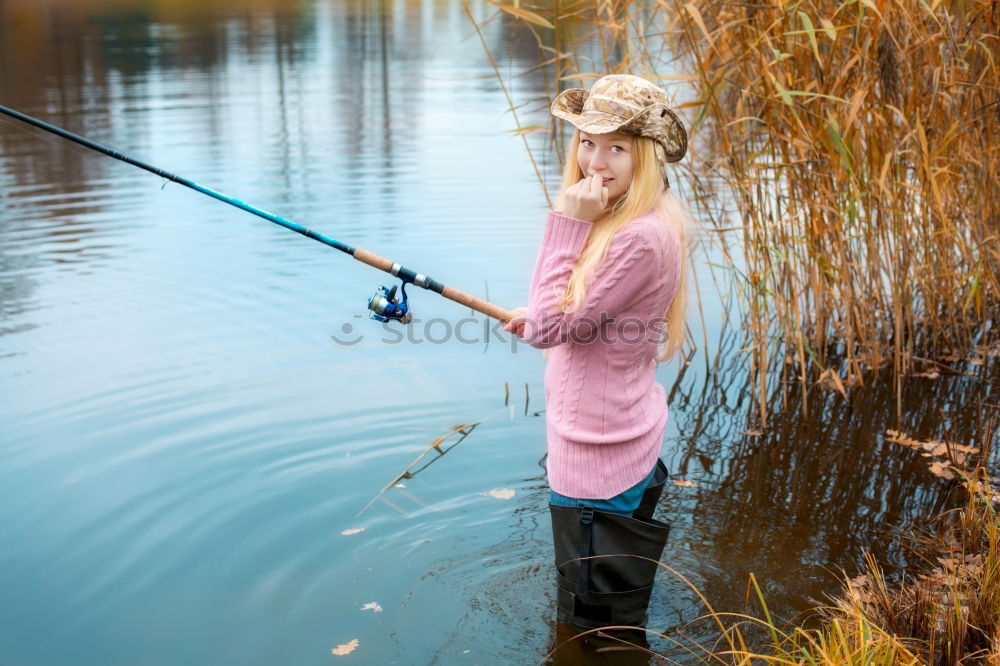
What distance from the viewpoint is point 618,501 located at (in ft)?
8.02

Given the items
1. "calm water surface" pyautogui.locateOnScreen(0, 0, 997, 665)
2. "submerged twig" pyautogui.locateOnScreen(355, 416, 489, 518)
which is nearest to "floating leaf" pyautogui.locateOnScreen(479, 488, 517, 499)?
"calm water surface" pyautogui.locateOnScreen(0, 0, 997, 665)

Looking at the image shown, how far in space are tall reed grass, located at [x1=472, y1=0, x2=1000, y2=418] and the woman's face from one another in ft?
4.96

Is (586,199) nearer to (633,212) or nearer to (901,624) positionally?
(633,212)

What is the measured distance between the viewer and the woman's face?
7.34 feet

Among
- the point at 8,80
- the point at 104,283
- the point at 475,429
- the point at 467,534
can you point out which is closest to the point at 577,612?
the point at 467,534

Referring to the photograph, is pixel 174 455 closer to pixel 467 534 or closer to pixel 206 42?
pixel 467 534

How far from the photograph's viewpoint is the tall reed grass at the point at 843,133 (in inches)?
150

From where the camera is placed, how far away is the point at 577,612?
258 cm

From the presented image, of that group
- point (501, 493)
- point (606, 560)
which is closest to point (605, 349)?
point (606, 560)

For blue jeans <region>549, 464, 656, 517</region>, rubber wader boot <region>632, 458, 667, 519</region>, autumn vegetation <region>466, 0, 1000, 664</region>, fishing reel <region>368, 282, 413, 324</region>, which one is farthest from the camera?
autumn vegetation <region>466, 0, 1000, 664</region>

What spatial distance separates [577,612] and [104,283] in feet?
15.0

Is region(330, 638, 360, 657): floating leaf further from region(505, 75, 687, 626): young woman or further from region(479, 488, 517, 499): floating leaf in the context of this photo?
region(479, 488, 517, 499): floating leaf

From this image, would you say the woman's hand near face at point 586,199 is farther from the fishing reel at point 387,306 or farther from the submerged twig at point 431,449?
the submerged twig at point 431,449

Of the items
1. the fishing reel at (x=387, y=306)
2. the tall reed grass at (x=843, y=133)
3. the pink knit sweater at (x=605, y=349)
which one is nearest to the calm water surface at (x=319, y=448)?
the tall reed grass at (x=843, y=133)
